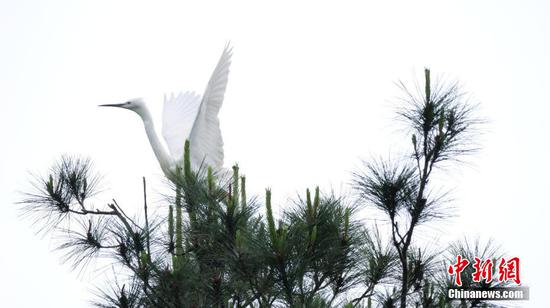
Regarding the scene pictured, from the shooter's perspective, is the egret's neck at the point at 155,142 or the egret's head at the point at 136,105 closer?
the egret's neck at the point at 155,142

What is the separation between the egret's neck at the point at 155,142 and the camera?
6.22m

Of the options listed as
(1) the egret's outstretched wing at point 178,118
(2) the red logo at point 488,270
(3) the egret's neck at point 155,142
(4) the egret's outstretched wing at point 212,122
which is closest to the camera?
(2) the red logo at point 488,270

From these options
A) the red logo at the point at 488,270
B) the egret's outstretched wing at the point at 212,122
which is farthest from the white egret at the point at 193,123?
the red logo at the point at 488,270

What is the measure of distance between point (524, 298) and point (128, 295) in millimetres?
1665

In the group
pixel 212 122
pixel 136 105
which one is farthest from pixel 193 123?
pixel 136 105

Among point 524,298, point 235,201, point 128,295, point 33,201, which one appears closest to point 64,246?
point 33,201

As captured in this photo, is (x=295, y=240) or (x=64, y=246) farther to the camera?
(x=64, y=246)

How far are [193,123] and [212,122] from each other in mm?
180

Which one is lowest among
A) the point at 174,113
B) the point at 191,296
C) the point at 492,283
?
the point at 191,296

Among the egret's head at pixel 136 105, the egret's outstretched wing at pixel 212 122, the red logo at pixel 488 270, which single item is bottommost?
the red logo at pixel 488 270

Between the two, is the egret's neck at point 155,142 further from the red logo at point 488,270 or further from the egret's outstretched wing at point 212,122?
the red logo at point 488,270

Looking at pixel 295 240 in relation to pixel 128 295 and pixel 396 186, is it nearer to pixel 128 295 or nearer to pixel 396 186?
pixel 396 186

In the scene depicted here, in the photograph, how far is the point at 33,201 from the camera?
13.7 ft

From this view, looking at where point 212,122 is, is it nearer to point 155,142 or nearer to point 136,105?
point 155,142
